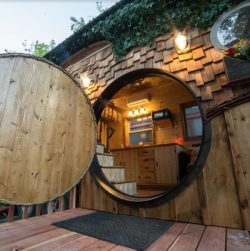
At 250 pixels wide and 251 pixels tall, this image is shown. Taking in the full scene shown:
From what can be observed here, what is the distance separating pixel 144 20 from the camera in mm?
2688

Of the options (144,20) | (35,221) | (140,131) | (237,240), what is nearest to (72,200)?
(35,221)

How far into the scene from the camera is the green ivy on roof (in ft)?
7.00

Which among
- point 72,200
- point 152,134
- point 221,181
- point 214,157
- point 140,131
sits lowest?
point 72,200

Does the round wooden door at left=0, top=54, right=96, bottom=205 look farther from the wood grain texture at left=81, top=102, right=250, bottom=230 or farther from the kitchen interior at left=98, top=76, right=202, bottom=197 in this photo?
the kitchen interior at left=98, top=76, right=202, bottom=197

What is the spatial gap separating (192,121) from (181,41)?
10.3 ft

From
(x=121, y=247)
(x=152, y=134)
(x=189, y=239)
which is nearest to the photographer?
(x=121, y=247)

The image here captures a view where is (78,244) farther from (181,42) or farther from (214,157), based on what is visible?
Answer: (181,42)

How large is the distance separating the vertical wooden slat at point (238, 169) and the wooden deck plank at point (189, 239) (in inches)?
14.2

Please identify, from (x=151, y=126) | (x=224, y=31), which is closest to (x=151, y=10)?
(x=224, y=31)

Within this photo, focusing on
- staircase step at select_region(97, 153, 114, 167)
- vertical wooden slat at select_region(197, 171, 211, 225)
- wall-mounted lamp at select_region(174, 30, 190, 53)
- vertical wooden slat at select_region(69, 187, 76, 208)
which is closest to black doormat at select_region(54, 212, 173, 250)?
vertical wooden slat at select_region(197, 171, 211, 225)

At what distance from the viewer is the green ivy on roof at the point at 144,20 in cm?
213

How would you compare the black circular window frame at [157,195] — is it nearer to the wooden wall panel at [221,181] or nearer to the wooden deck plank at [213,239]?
the wooden wall panel at [221,181]

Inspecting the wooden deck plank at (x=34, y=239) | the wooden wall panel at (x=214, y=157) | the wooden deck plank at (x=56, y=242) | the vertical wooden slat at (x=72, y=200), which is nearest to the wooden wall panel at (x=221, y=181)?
the wooden wall panel at (x=214, y=157)

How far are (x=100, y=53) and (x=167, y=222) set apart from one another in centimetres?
291
